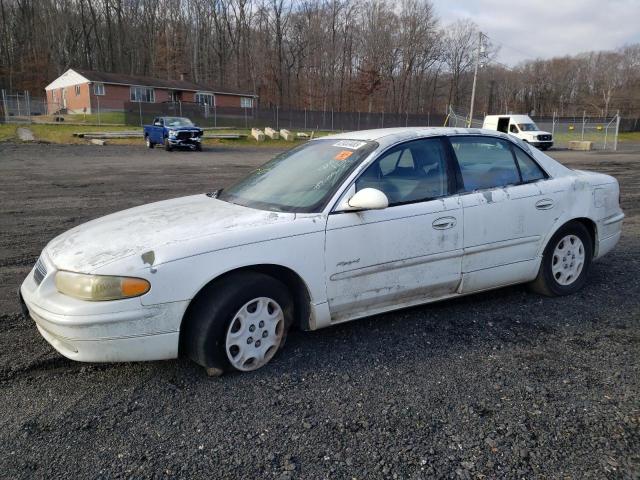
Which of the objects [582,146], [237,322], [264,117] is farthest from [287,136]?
[237,322]

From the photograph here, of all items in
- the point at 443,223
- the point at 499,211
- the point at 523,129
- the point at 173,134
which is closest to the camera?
the point at 443,223

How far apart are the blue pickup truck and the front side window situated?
23.4 metres

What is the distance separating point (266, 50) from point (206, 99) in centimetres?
1844

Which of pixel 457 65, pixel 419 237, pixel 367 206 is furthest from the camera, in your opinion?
pixel 457 65

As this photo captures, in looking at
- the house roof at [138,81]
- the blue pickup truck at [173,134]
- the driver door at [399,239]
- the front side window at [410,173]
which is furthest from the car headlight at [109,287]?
the house roof at [138,81]

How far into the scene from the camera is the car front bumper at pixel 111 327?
284cm

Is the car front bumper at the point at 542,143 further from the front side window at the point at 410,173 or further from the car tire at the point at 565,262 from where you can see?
the front side window at the point at 410,173

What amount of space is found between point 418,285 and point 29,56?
7836 centimetres

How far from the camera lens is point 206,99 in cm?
5575

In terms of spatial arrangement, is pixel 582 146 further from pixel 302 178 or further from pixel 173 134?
pixel 302 178

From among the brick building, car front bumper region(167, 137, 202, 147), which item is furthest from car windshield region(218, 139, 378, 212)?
the brick building

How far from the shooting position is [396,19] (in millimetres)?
69188

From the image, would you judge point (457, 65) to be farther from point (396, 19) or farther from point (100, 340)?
point (100, 340)

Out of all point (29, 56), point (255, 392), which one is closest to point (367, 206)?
point (255, 392)
